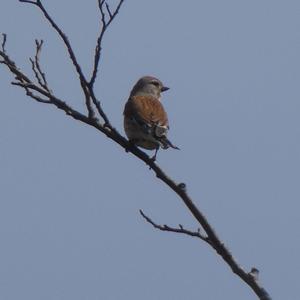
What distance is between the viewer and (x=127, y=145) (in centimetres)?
513

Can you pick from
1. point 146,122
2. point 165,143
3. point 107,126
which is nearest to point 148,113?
point 146,122

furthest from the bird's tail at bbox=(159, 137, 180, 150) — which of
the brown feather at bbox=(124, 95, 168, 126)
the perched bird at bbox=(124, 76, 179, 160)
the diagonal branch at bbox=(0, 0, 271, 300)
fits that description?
the diagonal branch at bbox=(0, 0, 271, 300)

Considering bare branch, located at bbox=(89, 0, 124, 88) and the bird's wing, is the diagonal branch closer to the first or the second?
bare branch, located at bbox=(89, 0, 124, 88)

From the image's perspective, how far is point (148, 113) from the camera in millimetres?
7816

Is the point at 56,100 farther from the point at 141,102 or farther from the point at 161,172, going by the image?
the point at 141,102

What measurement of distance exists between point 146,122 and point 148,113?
34 centimetres

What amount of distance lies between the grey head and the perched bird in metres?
0.29

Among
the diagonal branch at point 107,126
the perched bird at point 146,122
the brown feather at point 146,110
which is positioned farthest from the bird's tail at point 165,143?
the diagonal branch at point 107,126

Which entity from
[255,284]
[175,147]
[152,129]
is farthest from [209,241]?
[152,129]

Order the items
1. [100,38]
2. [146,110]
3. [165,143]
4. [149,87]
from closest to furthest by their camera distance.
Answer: [100,38], [165,143], [146,110], [149,87]

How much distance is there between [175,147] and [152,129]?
2.00ft

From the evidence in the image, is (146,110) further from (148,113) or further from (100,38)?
(100,38)

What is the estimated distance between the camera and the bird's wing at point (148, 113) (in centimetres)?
742

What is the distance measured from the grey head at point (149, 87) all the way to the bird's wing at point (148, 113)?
2.33 feet
